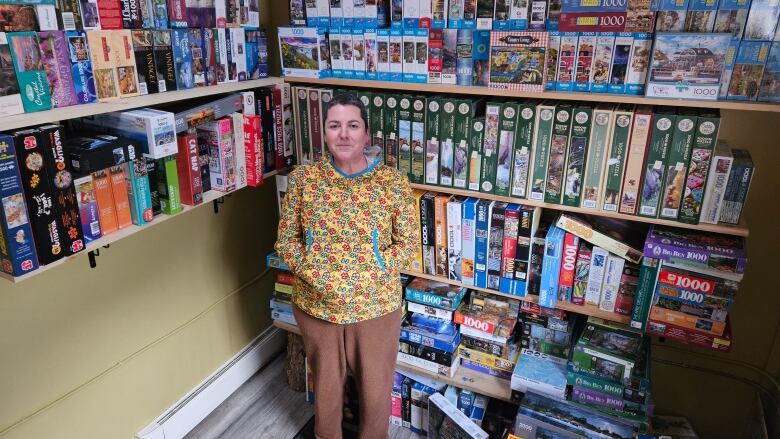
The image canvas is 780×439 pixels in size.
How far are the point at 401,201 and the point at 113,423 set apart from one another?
4.64ft

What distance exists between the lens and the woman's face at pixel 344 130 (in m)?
1.78

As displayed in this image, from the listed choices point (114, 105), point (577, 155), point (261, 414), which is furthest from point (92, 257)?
point (577, 155)

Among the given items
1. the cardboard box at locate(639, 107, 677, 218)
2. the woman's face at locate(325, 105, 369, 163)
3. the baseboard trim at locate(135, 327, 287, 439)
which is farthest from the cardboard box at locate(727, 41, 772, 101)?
the baseboard trim at locate(135, 327, 287, 439)

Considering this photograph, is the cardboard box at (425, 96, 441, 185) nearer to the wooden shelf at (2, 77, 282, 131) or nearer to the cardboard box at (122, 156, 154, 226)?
Result: the wooden shelf at (2, 77, 282, 131)

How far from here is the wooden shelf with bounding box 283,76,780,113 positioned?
61.9 inches

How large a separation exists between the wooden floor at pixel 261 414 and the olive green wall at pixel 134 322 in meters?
0.19

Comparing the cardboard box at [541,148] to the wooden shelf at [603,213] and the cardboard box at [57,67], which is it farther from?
the cardboard box at [57,67]

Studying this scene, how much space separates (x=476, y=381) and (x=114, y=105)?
1.69m

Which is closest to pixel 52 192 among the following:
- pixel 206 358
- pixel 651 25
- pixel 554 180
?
pixel 206 358

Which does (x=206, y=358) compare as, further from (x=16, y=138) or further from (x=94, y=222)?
(x=16, y=138)

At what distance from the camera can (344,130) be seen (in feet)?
5.87

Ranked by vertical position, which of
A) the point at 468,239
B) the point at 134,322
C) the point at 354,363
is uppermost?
the point at 468,239

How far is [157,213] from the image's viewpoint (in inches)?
70.6

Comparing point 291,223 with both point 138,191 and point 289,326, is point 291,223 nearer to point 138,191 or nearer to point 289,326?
point 138,191
